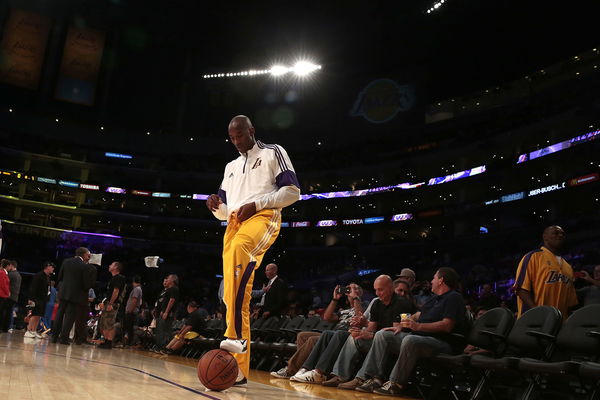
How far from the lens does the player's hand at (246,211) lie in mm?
3865

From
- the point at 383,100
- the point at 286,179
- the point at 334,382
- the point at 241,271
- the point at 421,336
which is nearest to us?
the point at 241,271

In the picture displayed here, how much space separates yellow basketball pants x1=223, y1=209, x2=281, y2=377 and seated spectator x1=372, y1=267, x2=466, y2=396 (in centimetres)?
172

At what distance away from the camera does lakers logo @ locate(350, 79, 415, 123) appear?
120ft

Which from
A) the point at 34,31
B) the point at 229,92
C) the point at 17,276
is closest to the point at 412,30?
the point at 229,92

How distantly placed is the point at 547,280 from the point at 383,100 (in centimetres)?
3326

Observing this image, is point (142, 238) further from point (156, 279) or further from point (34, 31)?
point (34, 31)

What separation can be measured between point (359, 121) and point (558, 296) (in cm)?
3420

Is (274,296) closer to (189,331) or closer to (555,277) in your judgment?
(189,331)

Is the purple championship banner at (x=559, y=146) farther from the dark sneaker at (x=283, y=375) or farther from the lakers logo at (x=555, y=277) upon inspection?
the dark sneaker at (x=283, y=375)

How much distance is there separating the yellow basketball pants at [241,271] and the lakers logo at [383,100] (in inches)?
1334

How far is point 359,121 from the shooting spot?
39000mm

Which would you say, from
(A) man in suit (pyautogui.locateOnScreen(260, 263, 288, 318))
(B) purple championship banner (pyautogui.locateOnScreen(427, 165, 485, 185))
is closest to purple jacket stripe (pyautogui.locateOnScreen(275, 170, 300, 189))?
(A) man in suit (pyautogui.locateOnScreen(260, 263, 288, 318))

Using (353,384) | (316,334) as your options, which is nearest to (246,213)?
(353,384)

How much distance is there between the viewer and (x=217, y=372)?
3404 millimetres
